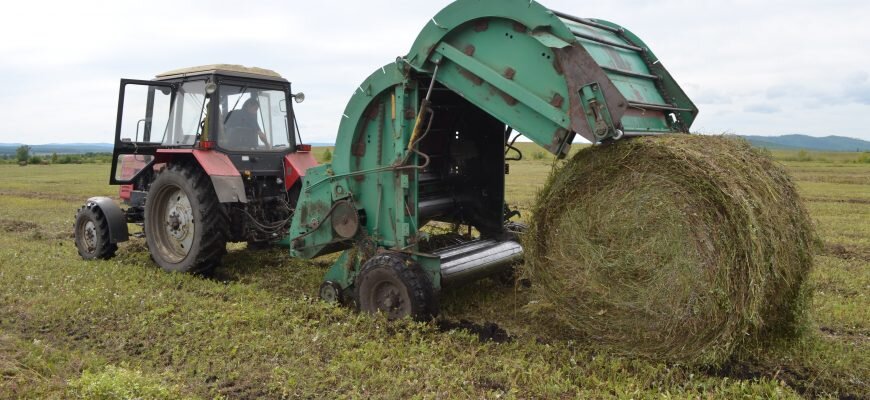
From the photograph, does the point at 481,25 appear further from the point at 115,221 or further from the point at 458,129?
the point at 115,221

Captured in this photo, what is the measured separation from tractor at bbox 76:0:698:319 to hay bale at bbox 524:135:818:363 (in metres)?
0.38

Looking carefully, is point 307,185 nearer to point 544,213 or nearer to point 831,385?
point 544,213

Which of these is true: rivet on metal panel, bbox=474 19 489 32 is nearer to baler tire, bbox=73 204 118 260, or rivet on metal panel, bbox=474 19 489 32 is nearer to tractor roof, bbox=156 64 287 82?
tractor roof, bbox=156 64 287 82

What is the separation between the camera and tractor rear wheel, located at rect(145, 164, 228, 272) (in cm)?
739

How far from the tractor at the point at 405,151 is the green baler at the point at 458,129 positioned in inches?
0.5

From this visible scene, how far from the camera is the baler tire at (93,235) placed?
8.56 metres

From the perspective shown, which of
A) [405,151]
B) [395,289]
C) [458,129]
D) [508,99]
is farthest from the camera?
[458,129]

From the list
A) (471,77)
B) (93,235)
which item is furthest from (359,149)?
(93,235)

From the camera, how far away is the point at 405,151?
19.1ft

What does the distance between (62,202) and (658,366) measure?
1672cm

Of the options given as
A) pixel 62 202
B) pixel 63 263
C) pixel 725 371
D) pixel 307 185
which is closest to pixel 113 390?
pixel 307 185

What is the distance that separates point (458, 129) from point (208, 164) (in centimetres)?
284

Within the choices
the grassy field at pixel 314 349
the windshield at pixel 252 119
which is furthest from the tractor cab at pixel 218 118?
the grassy field at pixel 314 349

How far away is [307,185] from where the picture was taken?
6484 mm
